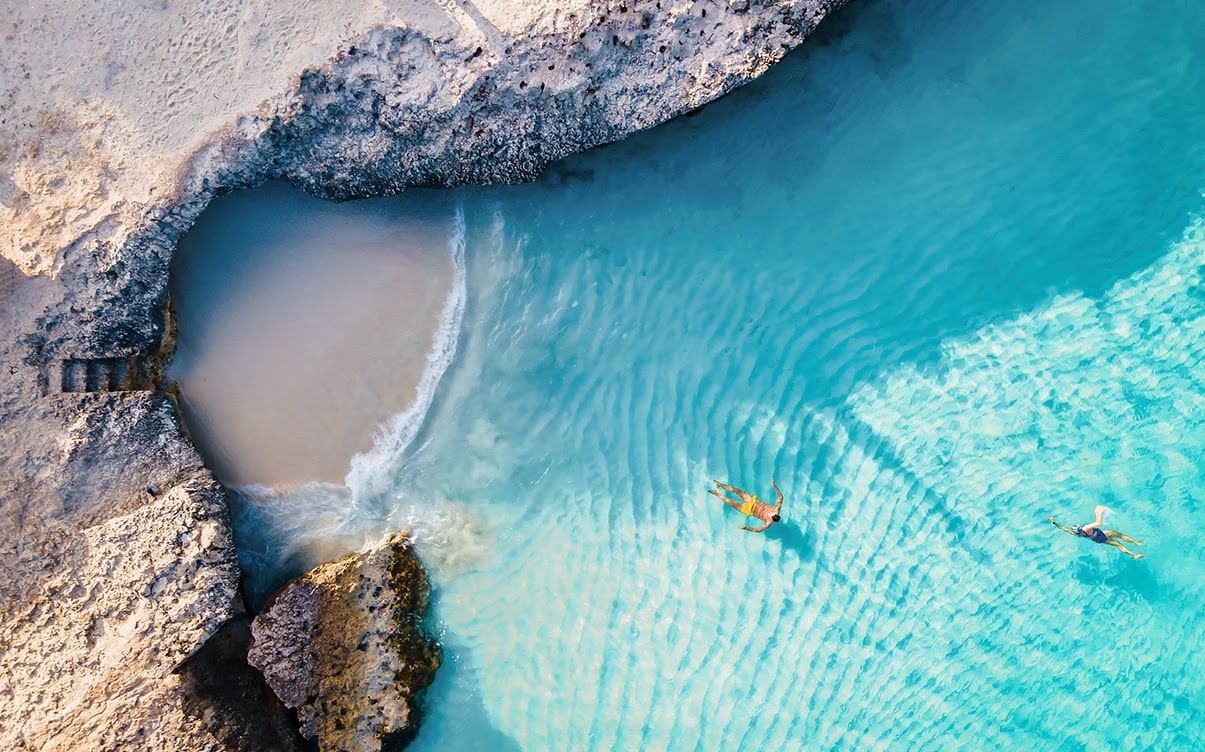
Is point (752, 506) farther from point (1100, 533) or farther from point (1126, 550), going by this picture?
point (1126, 550)

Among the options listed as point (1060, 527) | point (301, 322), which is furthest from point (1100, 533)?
point (301, 322)

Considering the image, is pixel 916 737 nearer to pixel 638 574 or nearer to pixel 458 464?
pixel 638 574

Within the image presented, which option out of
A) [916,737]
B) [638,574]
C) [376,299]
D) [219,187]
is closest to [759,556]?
[638,574]

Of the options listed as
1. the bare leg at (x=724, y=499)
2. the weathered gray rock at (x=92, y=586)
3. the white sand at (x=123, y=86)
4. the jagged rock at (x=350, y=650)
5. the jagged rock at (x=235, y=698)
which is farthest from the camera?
the bare leg at (x=724, y=499)

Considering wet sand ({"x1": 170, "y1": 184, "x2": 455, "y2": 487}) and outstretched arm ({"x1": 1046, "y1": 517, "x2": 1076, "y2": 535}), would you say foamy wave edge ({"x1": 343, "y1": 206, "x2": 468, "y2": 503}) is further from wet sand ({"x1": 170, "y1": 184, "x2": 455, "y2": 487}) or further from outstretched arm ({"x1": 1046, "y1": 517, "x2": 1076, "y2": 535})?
outstretched arm ({"x1": 1046, "y1": 517, "x2": 1076, "y2": 535})

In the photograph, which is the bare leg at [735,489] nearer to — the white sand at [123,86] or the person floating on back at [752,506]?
the person floating on back at [752,506]

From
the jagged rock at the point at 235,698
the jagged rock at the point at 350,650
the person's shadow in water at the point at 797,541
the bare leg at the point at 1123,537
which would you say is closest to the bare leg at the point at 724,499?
the person's shadow in water at the point at 797,541
